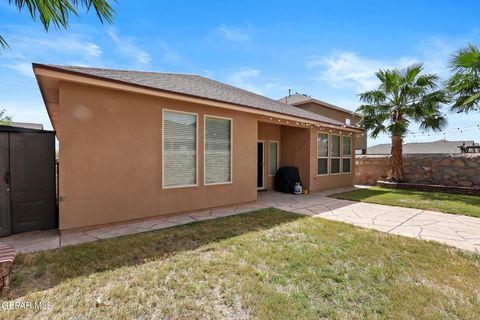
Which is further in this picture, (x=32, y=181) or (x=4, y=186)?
(x=32, y=181)

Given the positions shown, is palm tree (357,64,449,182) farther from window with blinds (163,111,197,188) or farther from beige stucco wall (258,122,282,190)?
window with blinds (163,111,197,188)

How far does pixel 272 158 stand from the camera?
36.8ft

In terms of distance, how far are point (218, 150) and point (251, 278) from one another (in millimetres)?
4581

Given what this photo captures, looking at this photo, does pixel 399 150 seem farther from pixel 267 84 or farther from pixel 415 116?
pixel 267 84

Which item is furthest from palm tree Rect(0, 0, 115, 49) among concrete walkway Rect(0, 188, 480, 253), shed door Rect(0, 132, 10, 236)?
concrete walkway Rect(0, 188, 480, 253)

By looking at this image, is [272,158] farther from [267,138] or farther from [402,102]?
[402,102]

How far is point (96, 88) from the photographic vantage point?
5.15 meters

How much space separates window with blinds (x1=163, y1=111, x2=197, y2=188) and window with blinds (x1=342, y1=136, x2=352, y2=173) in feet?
29.8

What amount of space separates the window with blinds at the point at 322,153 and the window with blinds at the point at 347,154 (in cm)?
172

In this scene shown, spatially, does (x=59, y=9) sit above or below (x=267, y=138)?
above

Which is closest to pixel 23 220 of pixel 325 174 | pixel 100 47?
pixel 100 47

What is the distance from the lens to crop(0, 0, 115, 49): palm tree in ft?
11.7

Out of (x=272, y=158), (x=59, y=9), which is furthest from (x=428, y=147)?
(x=59, y=9)

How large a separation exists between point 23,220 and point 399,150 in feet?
50.4
